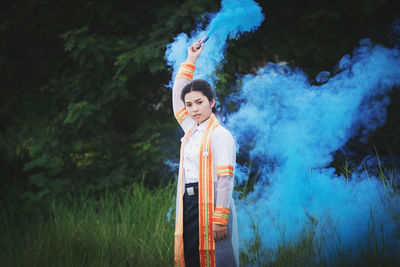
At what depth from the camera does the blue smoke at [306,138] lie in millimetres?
2727

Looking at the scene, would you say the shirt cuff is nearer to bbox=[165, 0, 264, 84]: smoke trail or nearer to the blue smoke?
the blue smoke

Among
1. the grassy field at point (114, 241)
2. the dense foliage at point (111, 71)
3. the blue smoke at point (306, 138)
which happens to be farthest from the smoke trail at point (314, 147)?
the dense foliage at point (111, 71)

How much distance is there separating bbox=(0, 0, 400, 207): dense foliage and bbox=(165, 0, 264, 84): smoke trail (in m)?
1.42

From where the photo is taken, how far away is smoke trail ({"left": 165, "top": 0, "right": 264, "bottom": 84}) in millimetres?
2535

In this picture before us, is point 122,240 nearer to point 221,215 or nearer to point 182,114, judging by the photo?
point 182,114

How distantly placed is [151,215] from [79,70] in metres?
2.87

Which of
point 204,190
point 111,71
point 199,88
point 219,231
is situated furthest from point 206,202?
point 111,71

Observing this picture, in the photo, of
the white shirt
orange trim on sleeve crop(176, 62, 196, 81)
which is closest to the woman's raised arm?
orange trim on sleeve crop(176, 62, 196, 81)

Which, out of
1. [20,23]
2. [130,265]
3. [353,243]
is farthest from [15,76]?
[353,243]

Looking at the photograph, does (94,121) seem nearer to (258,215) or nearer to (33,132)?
(33,132)

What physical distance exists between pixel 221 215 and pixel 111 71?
12.8 feet

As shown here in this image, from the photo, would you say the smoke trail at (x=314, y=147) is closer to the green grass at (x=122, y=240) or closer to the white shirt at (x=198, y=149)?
the green grass at (x=122, y=240)

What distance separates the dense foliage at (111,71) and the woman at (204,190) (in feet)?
6.88

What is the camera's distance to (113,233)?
391 centimetres
